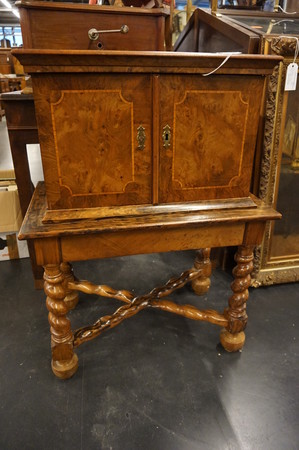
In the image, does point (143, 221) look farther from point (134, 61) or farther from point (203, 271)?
point (203, 271)

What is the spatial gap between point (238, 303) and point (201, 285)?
1.75 feet

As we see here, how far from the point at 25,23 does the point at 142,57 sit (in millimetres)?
504

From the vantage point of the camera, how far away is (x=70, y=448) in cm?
131

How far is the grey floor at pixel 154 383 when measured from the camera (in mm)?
1361

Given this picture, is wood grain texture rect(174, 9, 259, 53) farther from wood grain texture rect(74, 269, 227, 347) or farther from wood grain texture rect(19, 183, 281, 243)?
wood grain texture rect(74, 269, 227, 347)

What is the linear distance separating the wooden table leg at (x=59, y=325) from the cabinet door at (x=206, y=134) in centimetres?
55

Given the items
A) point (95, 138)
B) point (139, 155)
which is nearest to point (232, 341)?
point (139, 155)

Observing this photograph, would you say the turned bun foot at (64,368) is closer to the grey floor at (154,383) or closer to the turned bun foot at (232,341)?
Result: the grey floor at (154,383)

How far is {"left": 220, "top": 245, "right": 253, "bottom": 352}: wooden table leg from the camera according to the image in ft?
5.24

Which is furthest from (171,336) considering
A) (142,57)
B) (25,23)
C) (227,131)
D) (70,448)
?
(25,23)

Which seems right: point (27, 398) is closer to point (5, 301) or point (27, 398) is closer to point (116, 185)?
point (5, 301)

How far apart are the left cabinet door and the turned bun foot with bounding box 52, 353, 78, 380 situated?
0.75 meters

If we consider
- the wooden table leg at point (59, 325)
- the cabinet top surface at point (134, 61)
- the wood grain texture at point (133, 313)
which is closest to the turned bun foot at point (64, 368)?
the wooden table leg at point (59, 325)

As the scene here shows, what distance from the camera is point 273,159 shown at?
6.61 ft
